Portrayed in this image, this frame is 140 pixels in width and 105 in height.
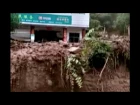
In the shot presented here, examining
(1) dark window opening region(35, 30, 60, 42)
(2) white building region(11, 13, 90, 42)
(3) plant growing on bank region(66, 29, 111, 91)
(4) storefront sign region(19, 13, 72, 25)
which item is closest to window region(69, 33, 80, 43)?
(2) white building region(11, 13, 90, 42)

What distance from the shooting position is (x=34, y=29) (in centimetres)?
866

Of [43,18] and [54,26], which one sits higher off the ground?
[43,18]

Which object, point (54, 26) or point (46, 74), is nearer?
point (46, 74)

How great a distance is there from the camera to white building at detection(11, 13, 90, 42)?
8.20m

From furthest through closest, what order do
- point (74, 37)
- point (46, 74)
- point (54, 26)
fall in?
1. point (74, 37)
2. point (54, 26)
3. point (46, 74)

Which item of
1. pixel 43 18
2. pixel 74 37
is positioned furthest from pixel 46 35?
pixel 74 37

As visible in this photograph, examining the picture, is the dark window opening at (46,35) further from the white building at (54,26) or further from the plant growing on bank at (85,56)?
the plant growing on bank at (85,56)

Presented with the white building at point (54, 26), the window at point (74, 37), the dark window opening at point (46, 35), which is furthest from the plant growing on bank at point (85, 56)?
the window at point (74, 37)

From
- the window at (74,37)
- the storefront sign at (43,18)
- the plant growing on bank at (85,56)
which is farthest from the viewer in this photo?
the window at (74,37)

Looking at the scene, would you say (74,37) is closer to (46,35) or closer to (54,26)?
(54,26)

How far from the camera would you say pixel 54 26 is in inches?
337

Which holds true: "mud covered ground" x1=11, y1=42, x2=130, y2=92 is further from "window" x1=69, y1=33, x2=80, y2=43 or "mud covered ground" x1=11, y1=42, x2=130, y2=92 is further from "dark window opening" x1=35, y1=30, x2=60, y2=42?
"window" x1=69, y1=33, x2=80, y2=43

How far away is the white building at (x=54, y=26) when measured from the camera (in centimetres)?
820
